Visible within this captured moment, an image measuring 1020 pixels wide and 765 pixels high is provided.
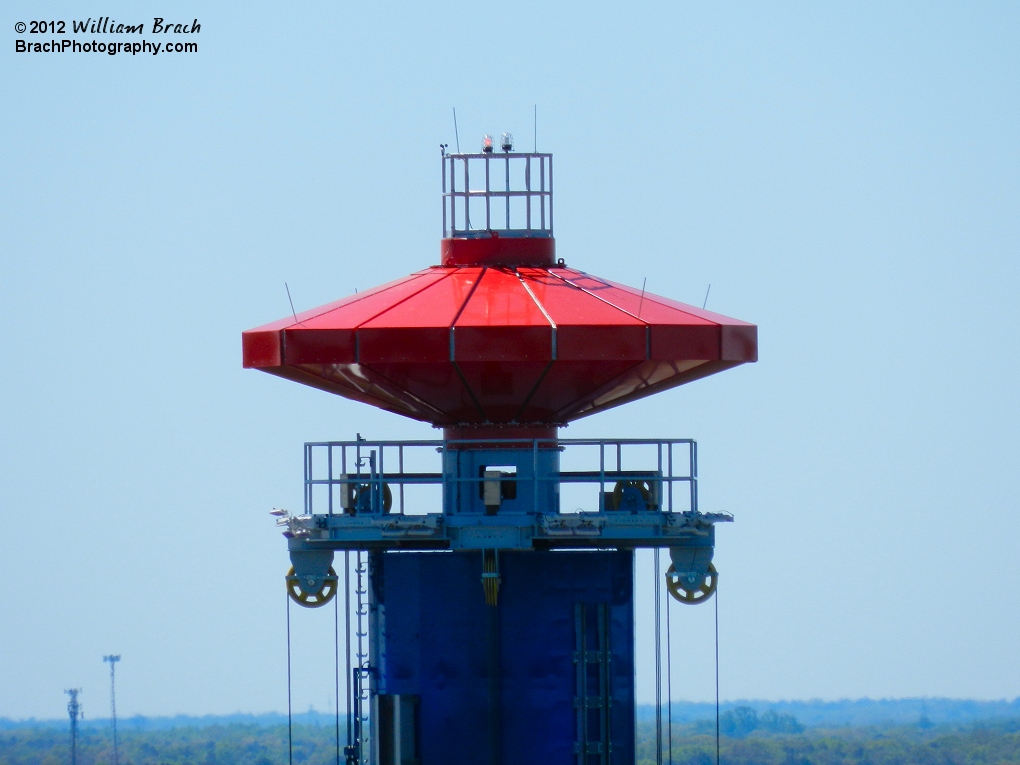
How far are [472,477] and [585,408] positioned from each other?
302cm

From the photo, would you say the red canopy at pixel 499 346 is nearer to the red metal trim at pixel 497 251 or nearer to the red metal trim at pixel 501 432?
the red metal trim at pixel 501 432

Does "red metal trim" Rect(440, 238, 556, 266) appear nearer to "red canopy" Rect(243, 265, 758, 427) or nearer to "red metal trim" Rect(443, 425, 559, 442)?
"red canopy" Rect(243, 265, 758, 427)

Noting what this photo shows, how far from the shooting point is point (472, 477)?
4481 cm

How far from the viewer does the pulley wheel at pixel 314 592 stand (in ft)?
146

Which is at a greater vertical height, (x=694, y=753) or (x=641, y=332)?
(x=641, y=332)

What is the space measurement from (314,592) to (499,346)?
6.49 metres

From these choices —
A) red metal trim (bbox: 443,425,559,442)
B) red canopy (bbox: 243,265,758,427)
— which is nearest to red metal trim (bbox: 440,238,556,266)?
red canopy (bbox: 243,265,758,427)

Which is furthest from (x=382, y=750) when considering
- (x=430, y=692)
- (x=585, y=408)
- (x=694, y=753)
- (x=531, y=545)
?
(x=694, y=753)

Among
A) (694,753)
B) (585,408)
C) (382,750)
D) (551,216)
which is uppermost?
(551,216)

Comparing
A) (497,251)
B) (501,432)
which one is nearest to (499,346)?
(501,432)

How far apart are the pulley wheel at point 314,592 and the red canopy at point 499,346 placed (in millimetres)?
3873

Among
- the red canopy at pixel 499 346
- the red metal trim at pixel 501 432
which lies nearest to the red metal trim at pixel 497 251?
the red canopy at pixel 499 346

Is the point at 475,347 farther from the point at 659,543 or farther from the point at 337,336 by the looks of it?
the point at 659,543

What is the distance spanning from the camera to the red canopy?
42.3 meters
